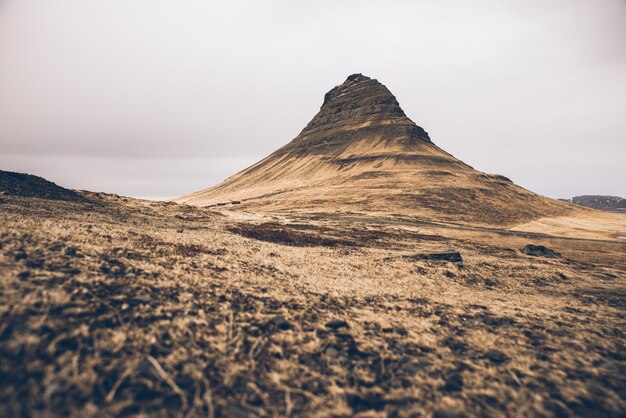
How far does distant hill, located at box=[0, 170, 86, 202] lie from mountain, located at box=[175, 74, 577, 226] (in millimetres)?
43394

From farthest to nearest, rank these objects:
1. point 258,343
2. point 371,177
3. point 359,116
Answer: point 359,116 < point 371,177 < point 258,343

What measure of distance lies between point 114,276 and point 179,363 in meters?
3.57

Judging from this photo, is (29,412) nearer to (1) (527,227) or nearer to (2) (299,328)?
(2) (299,328)

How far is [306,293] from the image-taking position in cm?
906

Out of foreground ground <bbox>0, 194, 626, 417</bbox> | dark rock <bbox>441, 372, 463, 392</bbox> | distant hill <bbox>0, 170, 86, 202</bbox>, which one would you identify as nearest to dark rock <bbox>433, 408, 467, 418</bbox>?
foreground ground <bbox>0, 194, 626, 417</bbox>

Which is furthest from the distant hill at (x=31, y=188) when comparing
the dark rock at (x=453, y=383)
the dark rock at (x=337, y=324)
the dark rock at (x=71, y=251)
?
the dark rock at (x=453, y=383)

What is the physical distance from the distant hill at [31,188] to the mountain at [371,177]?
43.4m


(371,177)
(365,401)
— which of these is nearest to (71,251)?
(365,401)

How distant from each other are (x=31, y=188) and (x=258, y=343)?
Answer: 85.2 ft

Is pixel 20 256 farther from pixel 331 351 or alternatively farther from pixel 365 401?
pixel 365 401

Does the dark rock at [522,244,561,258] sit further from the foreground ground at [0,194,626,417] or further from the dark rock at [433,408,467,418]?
the dark rock at [433,408,467,418]

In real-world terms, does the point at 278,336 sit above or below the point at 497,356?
above

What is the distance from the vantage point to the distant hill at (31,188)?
20.5m

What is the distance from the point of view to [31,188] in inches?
877
